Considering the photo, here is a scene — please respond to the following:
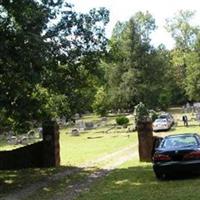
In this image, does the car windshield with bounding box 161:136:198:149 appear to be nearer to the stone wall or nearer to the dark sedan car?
the dark sedan car

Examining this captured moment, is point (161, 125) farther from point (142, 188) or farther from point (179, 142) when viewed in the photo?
point (142, 188)

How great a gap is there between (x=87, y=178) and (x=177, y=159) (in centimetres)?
479

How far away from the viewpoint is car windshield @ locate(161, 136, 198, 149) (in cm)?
1742

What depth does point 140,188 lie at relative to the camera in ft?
53.6

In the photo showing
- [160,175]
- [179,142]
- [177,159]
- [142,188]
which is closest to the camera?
[142,188]

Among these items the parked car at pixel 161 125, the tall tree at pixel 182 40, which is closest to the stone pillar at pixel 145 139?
the parked car at pixel 161 125

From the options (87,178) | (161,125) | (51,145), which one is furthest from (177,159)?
(161,125)

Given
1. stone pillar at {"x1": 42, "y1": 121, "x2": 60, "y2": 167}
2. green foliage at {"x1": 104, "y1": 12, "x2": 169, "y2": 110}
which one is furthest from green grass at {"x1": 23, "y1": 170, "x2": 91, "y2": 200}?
green foliage at {"x1": 104, "y1": 12, "x2": 169, "y2": 110}

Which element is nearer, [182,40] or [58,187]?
[58,187]

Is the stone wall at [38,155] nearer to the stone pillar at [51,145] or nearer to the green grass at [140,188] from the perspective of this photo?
the stone pillar at [51,145]

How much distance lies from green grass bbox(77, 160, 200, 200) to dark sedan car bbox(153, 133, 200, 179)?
348mm

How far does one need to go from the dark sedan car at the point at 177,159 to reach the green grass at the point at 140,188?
0.35 meters

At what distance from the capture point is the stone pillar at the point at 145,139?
83.0 feet

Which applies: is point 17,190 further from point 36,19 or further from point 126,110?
point 126,110
